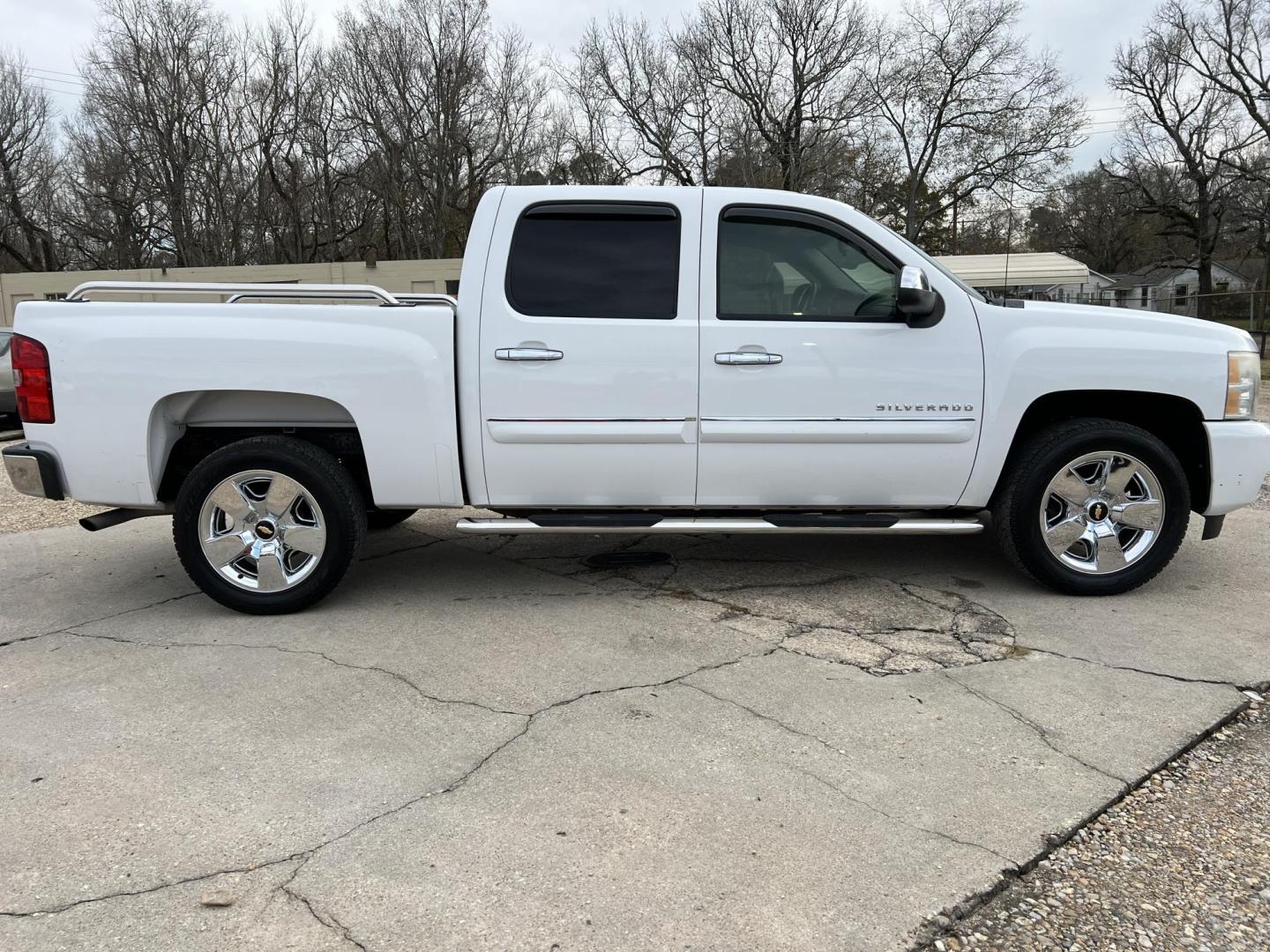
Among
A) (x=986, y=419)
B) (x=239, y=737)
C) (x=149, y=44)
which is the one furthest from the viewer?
(x=149, y=44)

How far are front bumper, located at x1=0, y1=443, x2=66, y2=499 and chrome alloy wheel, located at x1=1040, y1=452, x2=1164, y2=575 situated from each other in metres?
4.77

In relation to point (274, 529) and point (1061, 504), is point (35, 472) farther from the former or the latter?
point (1061, 504)

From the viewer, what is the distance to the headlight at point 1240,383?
434cm

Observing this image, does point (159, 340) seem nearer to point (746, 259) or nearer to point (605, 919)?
point (746, 259)

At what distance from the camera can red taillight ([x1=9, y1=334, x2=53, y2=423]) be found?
13.3 feet

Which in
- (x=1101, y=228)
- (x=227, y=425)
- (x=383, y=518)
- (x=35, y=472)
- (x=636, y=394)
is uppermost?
(x=1101, y=228)

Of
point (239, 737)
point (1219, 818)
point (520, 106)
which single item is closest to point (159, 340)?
point (239, 737)

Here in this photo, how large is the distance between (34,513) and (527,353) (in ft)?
18.1

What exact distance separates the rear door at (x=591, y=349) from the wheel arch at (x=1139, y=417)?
175 cm

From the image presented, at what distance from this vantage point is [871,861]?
2.39 m

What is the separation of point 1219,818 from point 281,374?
4.01m

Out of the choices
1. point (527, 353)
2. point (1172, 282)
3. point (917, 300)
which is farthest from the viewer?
point (1172, 282)

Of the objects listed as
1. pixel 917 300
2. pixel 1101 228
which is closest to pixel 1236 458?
A: pixel 917 300

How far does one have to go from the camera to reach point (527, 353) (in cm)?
416
